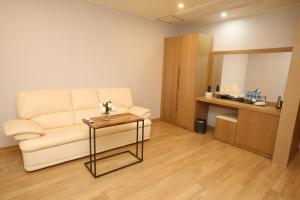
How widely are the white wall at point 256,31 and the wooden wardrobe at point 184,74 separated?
31cm

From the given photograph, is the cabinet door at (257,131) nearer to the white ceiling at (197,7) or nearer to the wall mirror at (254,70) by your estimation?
the wall mirror at (254,70)

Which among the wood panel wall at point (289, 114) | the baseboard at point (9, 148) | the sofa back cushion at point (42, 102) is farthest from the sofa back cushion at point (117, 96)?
the wood panel wall at point (289, 114)

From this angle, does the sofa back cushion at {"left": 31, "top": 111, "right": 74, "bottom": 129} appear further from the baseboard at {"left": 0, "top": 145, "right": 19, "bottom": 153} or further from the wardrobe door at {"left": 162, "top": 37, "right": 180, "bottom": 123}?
the wardrobe door at {"left": 162, "top": 37, "right": 180, "bottom": 123}

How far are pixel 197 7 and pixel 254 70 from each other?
1.71 m

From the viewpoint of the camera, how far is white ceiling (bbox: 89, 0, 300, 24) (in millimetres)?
2891

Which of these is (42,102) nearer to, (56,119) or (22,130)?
(56,119)

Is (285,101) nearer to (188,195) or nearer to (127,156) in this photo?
(188,195)

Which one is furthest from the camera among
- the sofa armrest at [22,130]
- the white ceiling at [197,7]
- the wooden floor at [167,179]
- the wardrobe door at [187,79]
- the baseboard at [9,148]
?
the wardrobe door at [187,79]

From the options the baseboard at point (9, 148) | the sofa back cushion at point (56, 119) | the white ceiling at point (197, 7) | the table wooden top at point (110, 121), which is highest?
the white ceiling at point (197, 7)

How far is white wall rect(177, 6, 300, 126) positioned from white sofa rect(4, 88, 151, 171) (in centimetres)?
241

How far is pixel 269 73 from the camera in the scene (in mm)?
3320

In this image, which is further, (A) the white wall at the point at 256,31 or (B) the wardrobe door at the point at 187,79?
(B) the wardrobe door at the point at 187,79

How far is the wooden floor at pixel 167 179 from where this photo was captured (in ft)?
6.41

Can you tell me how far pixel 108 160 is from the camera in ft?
8.76
